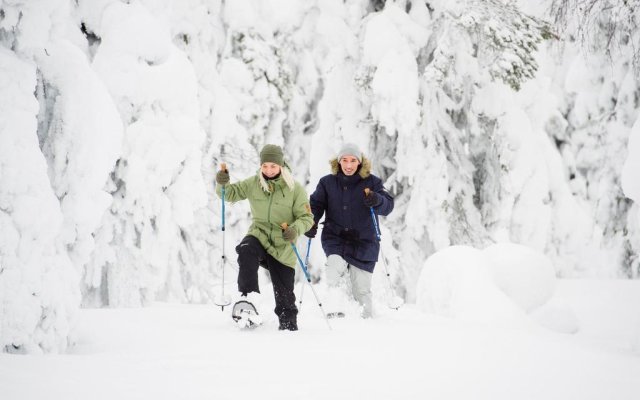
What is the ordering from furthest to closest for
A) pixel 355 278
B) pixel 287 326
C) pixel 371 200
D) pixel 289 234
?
pixel 355 278 < pixel 371 200 < pixel 287 326 < pixel 289 234

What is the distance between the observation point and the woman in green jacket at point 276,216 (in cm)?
478

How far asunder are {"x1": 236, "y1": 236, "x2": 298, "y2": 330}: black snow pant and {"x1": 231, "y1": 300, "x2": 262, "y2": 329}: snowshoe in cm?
14

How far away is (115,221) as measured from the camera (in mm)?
7359

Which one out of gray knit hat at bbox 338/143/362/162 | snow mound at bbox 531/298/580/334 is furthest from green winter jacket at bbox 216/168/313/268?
snow mound at bbox 531/298/580/334

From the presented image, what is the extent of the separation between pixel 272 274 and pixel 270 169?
0.96 metres

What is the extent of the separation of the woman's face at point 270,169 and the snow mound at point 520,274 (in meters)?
3.95

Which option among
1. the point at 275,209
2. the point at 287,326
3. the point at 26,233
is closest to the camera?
the point at 26,233

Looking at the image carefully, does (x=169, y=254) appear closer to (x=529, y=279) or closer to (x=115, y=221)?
(x=115, y=221)

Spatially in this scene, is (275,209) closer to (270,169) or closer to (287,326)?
(270,169)

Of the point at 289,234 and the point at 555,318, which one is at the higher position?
the point at 289,234

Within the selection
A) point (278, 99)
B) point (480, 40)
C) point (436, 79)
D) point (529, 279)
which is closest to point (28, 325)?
point (529, 279)

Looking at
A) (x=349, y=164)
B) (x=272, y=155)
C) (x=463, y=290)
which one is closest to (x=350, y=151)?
(x=349, y=164)

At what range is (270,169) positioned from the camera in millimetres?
4805

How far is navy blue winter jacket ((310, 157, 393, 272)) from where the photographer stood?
5.74m
